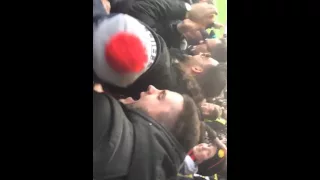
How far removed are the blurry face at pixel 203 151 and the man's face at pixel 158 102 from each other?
0.55ft

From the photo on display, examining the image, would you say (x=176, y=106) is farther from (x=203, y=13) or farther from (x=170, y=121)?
(x=203, y=13)

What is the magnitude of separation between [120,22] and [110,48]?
0.13m

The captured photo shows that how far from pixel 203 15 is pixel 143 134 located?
0.62 meters

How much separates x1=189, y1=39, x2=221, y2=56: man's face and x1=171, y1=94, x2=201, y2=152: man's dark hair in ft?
0.93

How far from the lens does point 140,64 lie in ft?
4.86

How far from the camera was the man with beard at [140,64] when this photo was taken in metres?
1.47

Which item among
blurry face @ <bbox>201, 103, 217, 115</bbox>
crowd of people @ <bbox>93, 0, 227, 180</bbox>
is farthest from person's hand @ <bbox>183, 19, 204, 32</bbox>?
blurry face @ <bbox>201, 103, 217, 115</bbox>

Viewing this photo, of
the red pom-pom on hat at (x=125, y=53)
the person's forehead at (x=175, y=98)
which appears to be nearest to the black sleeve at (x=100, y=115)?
the red pom-pom on hat at (x=125, y=53)

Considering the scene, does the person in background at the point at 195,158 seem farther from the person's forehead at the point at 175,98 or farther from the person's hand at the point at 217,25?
the person's hand at the point at 217,25

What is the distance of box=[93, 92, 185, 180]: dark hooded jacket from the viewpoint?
1441mm

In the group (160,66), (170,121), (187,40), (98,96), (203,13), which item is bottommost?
(170,121)

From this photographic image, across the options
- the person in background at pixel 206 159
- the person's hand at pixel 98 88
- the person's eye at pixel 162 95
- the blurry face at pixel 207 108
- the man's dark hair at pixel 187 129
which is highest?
the person's hand at pixel 98 88

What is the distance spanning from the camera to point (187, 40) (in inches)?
59.1
